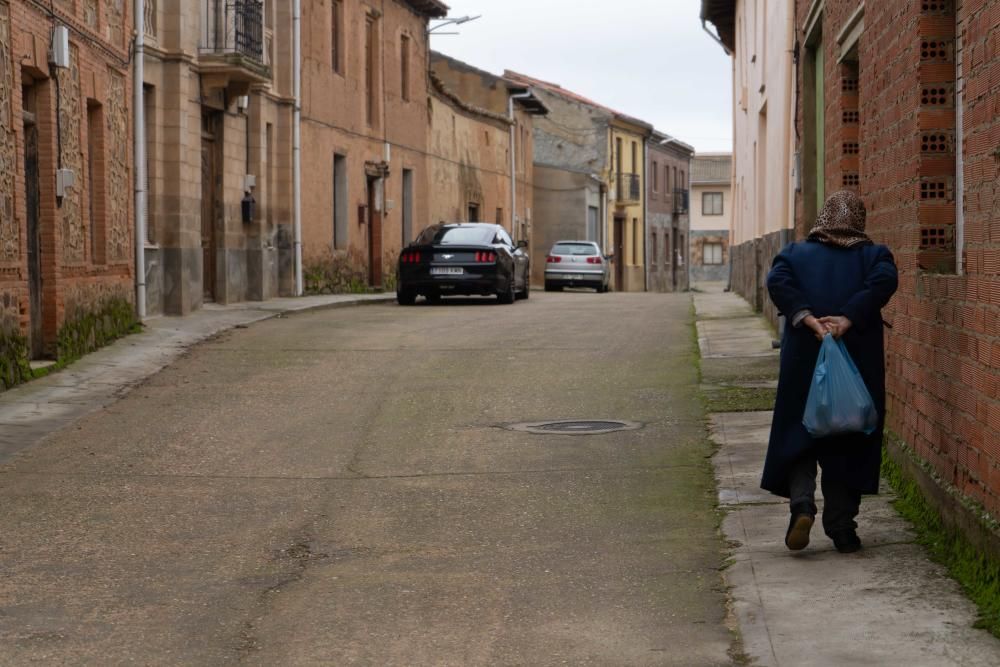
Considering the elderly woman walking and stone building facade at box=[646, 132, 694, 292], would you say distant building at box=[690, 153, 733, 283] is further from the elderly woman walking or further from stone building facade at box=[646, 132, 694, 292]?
the elderly woman walking

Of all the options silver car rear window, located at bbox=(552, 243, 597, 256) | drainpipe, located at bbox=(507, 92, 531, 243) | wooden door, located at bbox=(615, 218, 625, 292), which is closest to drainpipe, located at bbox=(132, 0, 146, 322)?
silver car rear window, located at bbox=(552, 243, 597, 256)

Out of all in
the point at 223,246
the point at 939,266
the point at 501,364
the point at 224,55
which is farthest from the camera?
the point at 223,246

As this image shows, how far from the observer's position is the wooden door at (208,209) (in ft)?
76.5

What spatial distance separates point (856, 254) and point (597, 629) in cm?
212

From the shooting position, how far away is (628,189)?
63.8m

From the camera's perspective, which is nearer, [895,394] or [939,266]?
[939,266]

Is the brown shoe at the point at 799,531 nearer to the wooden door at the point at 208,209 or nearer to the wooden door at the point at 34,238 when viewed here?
the wooden door at the point at 34,238

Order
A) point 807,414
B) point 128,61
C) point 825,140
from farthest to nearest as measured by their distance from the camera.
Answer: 1. point 128,61
2. point 825,140
3. point 807,414

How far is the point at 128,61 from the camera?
18.6 metres

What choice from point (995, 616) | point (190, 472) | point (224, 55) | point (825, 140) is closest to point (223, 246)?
point (224, 55)

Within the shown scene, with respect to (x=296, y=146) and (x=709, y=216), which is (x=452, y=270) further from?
(x=709, y=216)

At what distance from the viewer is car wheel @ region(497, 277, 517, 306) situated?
2614 cm

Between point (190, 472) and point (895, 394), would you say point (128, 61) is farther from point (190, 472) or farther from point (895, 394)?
point (895, 394)

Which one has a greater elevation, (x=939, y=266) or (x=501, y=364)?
(x=939, y=266)
